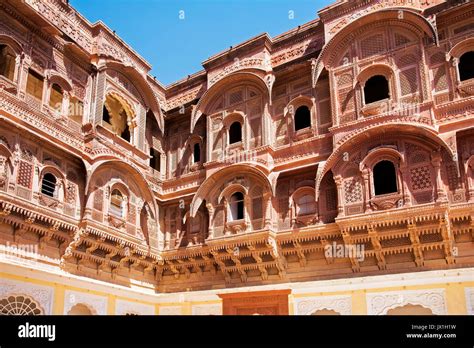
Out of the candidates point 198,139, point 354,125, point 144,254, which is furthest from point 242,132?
point 144,254

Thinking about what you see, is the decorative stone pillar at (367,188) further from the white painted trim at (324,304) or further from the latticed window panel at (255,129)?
the latticed window panel at (255,129)

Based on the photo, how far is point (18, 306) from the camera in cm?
1116

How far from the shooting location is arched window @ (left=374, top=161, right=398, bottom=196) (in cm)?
1210

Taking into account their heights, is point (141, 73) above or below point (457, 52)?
above

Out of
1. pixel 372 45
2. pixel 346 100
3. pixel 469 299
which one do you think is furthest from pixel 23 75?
pixel 469 299

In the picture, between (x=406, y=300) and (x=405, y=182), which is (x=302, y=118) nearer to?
(x=405, y=182)

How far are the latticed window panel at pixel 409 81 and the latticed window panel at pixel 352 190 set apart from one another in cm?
261

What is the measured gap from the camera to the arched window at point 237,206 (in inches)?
567

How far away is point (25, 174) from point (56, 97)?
272cm

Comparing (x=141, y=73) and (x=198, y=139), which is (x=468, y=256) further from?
(x=141, y=73)

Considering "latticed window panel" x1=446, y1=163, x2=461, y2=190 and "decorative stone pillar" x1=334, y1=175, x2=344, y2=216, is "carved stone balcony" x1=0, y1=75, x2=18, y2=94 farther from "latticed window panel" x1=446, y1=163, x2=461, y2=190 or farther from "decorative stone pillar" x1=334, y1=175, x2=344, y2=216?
"latticed window panel" x1=446, y1=163, x2=461, y2=190

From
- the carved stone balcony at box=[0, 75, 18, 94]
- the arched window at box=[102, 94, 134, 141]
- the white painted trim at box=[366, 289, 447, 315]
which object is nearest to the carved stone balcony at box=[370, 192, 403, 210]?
the white painted trim at box=[366, 289, 447, 315]
